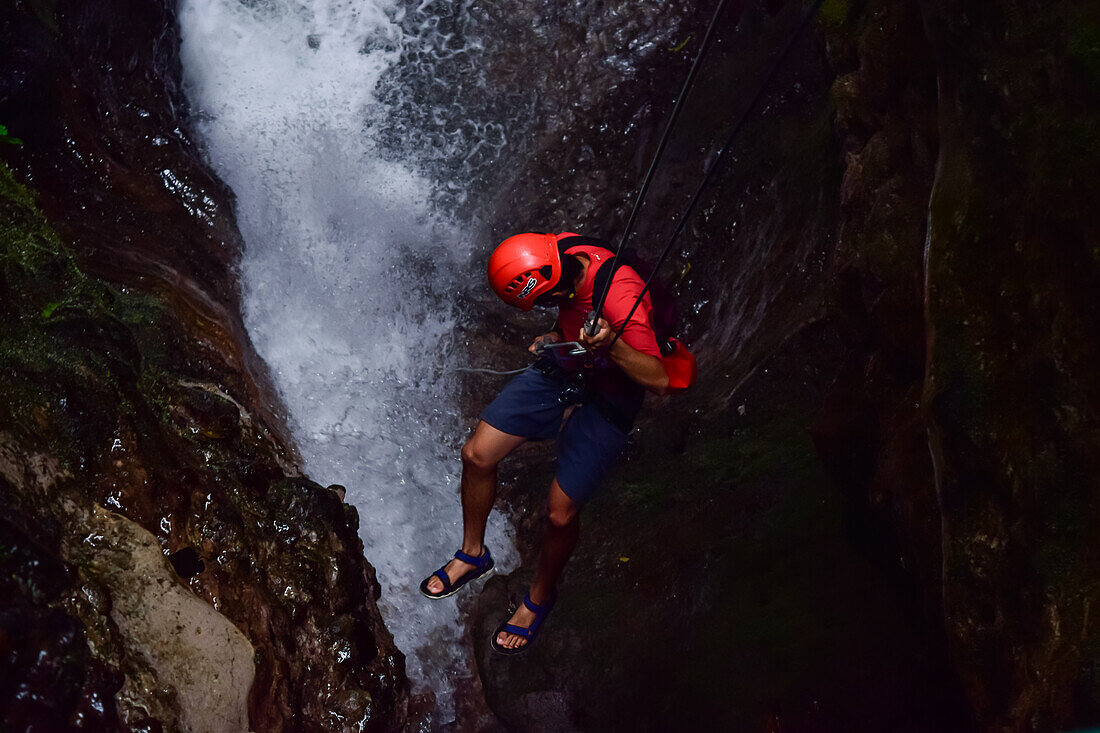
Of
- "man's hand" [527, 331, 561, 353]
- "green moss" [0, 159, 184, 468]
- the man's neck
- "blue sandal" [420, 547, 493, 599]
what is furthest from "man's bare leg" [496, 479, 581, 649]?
"green moss" [0, 159, 184, 468]

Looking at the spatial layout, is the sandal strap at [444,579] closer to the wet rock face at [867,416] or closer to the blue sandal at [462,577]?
the blue sandal at [462,577]

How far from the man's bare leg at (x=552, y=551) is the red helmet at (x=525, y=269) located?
105cm

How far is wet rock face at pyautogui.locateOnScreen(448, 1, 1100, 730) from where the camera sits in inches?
110

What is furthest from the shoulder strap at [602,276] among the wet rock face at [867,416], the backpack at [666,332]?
the wet rock face at [867,416]

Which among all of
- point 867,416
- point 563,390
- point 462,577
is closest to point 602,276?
point 563,390

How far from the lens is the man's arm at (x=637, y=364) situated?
11.5 feet

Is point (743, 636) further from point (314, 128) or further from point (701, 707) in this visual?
point (314, 128)

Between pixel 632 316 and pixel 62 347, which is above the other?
pixel 632 316

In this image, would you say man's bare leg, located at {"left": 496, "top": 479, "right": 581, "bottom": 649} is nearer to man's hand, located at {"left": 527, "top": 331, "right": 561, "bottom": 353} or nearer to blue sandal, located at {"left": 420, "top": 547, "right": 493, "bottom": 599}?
blue sandal, located at {"left": 420, "top": 547, "right": 493, "bottom": 599}

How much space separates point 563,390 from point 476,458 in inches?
23.2

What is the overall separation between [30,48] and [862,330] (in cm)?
480

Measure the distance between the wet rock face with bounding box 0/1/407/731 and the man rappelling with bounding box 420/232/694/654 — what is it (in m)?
0.76

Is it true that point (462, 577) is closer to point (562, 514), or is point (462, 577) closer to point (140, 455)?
point (562, 514)

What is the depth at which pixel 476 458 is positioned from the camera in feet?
13.3
